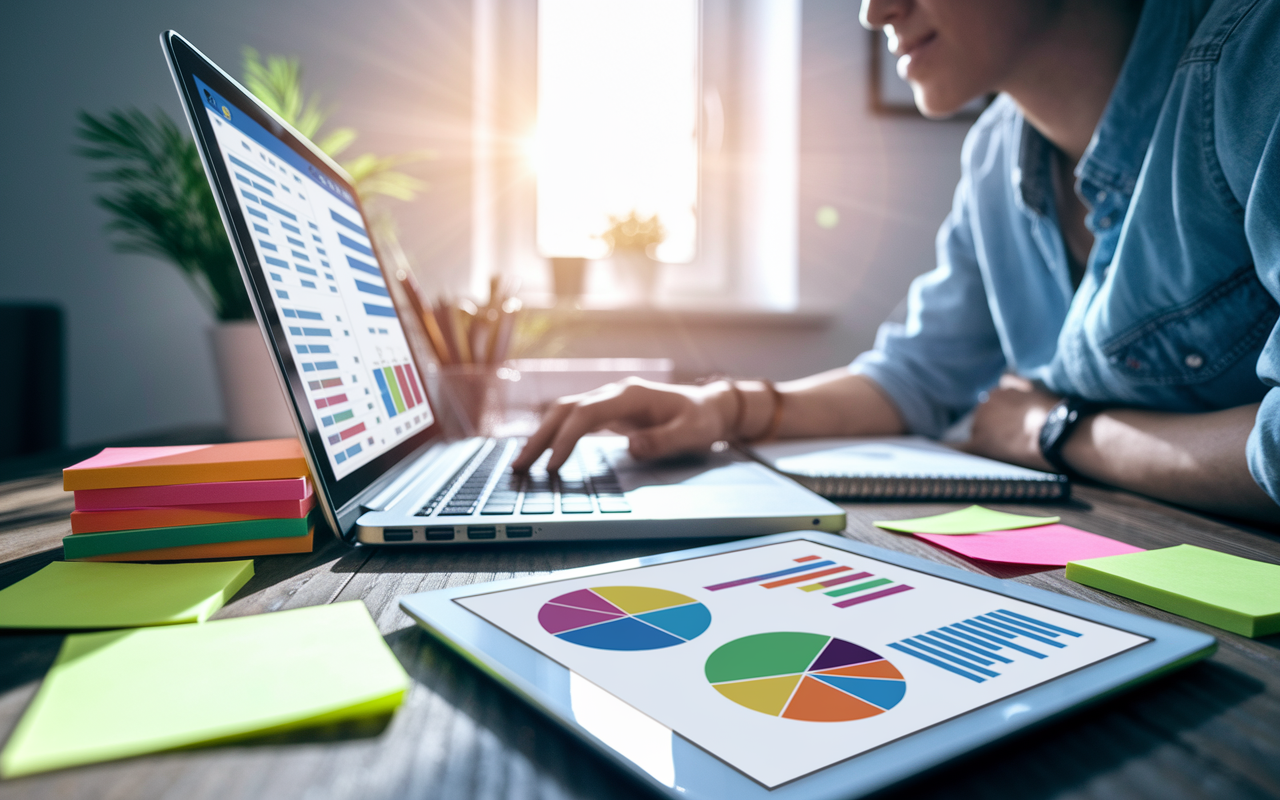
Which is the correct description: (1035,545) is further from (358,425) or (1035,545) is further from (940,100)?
(940,100)

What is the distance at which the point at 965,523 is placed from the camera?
18.6 inches

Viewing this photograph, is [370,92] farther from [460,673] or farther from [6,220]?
[460,673]

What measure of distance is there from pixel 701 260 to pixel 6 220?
63.4 inches

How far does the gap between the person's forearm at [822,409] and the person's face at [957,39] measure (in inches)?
15.0

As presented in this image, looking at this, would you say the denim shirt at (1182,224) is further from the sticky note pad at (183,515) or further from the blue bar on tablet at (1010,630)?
the sticky note pad at (183,515)

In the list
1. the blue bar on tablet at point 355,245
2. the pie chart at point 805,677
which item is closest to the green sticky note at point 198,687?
the pie chart at point 805,677

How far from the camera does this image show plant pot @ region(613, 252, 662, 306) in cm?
177

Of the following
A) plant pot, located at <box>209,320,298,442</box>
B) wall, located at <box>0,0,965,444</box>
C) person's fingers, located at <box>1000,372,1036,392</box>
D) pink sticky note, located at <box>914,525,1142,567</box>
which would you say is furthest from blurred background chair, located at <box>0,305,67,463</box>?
person's fingers, located at <box>1000,372,1036,392</box>

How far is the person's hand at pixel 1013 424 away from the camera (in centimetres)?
74

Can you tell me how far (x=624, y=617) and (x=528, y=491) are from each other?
230 mm

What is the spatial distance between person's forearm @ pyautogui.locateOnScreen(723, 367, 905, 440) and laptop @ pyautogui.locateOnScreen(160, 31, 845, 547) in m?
0.18

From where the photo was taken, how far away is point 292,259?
1.49ft

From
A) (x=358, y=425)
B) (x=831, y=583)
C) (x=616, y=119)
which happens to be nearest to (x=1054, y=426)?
(x=831, y=583)

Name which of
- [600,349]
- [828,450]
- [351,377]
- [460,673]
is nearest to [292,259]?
[351,377]
